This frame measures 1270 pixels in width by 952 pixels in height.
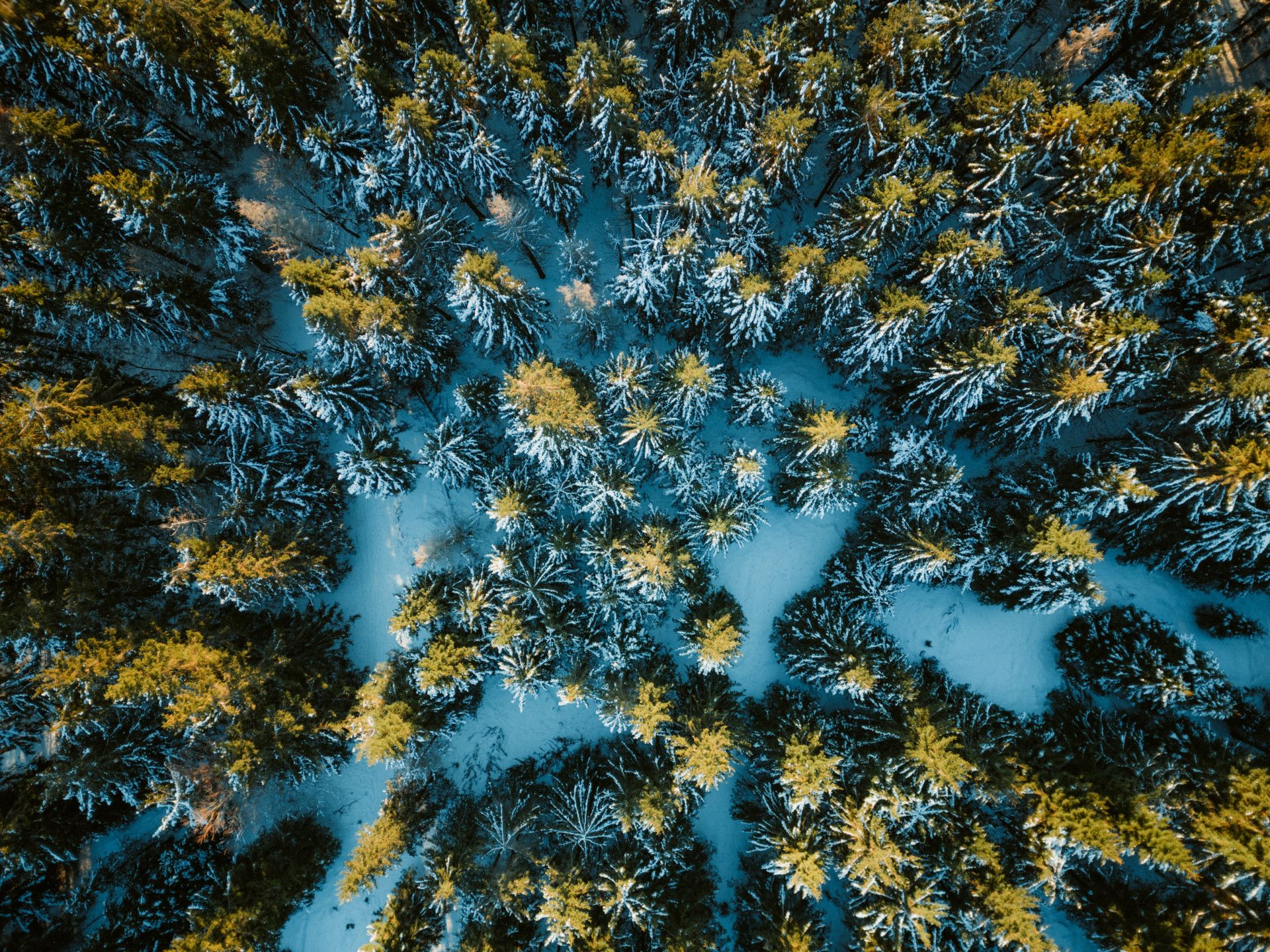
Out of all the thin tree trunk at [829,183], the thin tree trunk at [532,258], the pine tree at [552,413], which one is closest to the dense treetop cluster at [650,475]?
the pine tree at [552,413]

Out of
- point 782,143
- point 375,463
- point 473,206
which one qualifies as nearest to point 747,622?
point 375,463

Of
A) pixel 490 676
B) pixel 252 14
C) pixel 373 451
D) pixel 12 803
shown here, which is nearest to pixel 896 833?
pixel 490 676

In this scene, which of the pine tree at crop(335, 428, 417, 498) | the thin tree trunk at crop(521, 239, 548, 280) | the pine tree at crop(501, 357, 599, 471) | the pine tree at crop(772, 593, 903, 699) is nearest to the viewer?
the pine tree at crop(501, 357, 599, 471)

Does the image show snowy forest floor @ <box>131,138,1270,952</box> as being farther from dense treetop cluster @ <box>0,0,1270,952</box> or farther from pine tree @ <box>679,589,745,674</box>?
pine tree @ <box>679,589,745,674</box>

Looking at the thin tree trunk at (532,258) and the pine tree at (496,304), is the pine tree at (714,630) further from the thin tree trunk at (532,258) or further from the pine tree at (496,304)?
the thin tree trunk at (532,258)

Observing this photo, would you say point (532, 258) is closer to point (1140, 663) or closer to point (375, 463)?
point (375, 463)

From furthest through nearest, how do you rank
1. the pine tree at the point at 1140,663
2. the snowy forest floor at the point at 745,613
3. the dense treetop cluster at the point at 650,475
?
1. the snowy forest floor at the point at 745,613
2. the pine tree at the point at 1140,663
3. the dense treetop cluster at the point at 650,475

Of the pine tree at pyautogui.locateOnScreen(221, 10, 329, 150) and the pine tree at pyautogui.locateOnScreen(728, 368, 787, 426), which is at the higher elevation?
the pine tree at pyautogui.locateOnScreen(221, 10, 329, 150)

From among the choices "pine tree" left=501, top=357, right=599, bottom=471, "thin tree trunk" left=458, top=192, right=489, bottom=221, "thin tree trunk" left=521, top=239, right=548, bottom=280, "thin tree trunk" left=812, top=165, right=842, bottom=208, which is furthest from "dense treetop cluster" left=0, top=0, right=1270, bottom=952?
"thin tree trunk" left=521, top=239, right=548, bottom=280
